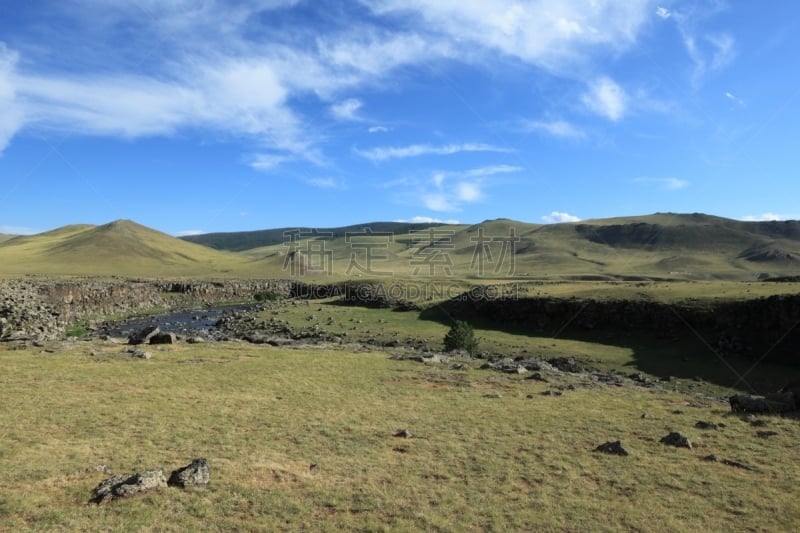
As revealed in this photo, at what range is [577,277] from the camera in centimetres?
13488

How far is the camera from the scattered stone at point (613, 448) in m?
17.0

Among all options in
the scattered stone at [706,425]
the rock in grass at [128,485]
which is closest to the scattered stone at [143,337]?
the rock in grass at [128,485]

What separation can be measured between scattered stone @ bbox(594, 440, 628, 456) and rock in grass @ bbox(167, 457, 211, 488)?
1353 cm

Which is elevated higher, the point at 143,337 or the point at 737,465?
the point at 143,337

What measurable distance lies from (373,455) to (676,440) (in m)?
11.8

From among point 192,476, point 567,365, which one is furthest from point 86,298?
point 192,476

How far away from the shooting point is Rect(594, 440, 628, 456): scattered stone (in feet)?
55.9

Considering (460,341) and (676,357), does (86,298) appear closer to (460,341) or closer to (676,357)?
(460,341)

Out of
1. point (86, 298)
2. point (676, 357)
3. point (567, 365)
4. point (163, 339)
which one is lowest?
point (567, 365)

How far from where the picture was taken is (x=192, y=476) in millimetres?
13586

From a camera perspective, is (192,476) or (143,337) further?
(143,337)

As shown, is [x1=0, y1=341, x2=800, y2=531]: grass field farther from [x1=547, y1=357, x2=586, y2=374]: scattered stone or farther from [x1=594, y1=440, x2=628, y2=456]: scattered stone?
[x1=547, y1=357, x2=586, y2=374]: scattered stone

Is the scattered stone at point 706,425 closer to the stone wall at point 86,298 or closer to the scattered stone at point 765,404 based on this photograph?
the scattered stone at point 765,404

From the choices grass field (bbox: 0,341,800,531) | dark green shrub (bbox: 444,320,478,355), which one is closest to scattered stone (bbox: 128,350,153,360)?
grass field (bbox: 0,341,800,531)
